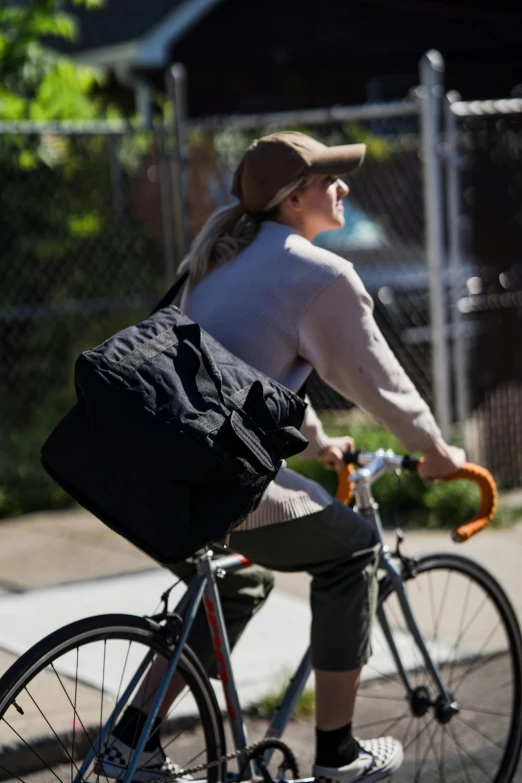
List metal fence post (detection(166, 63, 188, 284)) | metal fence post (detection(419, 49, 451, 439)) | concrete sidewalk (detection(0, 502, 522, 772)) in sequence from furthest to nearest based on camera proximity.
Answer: metal fence post (detection(166, 63, 188, 284)), metal fence post (detection(419, 49, 451, 439)), concrete sidewalk (detection(0, 502, 522, 772))

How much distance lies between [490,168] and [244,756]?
18.5 feet

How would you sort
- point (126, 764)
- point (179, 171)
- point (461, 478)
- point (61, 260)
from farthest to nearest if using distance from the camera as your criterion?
point (61, 260)
point (179, 171)
point (461, 478)
point (126, 764)

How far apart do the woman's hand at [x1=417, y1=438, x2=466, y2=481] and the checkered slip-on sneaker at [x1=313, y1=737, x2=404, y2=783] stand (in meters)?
0.78

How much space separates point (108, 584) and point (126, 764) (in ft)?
9.47

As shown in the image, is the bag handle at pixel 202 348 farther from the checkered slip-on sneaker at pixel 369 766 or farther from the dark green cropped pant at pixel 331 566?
the checkered slip-on sneaker at pixel 369 766

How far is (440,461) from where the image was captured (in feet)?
10.8

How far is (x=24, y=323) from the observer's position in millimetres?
8008

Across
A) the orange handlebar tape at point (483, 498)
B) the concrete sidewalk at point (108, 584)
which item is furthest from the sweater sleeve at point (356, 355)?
the concrete sidewalk at point (108, 584)

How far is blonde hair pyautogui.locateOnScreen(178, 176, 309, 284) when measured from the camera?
3.28m

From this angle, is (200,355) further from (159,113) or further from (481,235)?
(159,113)

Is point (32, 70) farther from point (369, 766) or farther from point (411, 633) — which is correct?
point (369, 766)

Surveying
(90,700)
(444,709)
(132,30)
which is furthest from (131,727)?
(132,30)

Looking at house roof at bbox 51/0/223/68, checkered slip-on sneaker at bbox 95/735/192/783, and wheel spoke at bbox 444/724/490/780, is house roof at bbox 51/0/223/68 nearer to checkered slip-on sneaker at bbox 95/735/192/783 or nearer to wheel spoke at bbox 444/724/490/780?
wheel spoke at bbox 444/724/490/780

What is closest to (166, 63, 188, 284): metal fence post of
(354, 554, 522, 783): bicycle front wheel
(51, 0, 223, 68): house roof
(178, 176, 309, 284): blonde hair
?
(354, 554, 522, 783): bicycle front wheel
